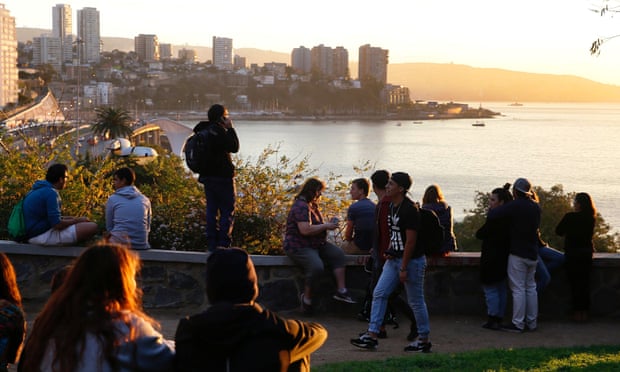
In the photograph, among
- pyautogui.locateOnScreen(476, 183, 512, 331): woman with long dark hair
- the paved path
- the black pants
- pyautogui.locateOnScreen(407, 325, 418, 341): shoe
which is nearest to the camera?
the paved path

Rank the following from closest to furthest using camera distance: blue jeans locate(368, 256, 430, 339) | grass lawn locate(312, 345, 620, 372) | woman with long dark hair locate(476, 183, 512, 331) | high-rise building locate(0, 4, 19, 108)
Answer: grass lawn locate(312, 345, 620, 372), blue jeans locate(368, 256, 430, 339), woman with long dark hair locate(476, 183, 512, 331), high-rise building locate(0, 4, 19, 108)

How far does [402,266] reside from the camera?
258 inches

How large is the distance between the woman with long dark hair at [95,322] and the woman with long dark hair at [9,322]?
1.70 ft

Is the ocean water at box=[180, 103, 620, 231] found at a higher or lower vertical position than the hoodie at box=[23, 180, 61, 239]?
lower

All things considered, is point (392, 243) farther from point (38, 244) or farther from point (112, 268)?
point (112, 268)

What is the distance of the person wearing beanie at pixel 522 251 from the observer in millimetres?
7496

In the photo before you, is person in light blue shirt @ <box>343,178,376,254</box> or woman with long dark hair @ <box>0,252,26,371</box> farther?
person in light blue shirt @ <box>343,178,376,254</box>

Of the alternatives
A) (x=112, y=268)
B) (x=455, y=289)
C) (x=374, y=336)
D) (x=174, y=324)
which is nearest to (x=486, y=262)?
(x=455, y=289)

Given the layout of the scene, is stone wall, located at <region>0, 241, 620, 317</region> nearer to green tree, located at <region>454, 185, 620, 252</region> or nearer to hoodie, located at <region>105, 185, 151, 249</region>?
hoodie, located at <region>105, 185, 151, 249</region>

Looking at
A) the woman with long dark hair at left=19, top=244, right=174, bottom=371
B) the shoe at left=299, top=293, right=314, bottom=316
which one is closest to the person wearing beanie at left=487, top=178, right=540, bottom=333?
the shoe at left=299, top=293, right=314, bottom=316

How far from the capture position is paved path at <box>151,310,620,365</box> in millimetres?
6773

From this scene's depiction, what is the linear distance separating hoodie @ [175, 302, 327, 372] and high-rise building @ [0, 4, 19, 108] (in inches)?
5978

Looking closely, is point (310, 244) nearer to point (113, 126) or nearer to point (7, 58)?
point (113, 126)

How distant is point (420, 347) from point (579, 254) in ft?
7.17
